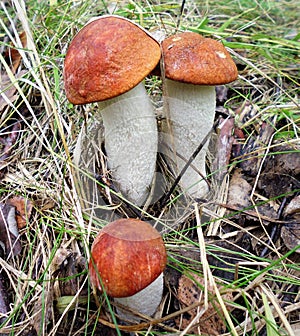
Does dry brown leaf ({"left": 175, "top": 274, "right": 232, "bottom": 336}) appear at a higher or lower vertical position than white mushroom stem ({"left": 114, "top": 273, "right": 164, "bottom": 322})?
lower

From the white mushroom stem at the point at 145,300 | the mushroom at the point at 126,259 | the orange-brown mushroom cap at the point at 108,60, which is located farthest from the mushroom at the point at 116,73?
the white mushroom stem at the point at 145,300

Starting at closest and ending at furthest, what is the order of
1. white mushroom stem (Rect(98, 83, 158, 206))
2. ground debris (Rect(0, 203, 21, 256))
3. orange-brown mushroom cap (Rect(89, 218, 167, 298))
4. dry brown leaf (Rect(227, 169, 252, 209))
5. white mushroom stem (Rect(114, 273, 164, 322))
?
orange-brown mushroom cap (Rect(89, 218, 167, 298)) → white mushroom stem (Rect(114, 273, 164, 322)) → white mushroom stem (Rect(98, 83, 158, 206)) → ground debris (Rect(0, 203, 21, 256)) → dry brown leaf (Rect(227, 169, 252, 209))

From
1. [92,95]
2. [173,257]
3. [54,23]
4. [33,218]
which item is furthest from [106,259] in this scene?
[54,23]

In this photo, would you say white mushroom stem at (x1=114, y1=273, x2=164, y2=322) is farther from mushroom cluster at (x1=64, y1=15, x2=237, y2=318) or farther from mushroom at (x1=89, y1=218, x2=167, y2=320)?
mushroom at (x1=89, y1=218, x2=167, y2=320)

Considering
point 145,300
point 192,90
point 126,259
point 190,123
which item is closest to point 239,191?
point 190,123

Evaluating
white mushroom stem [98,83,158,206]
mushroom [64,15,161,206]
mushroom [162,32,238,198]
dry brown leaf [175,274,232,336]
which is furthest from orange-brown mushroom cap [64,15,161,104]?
dry brown leaf [175,274,232,336]

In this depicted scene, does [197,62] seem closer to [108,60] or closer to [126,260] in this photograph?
[108,60]
